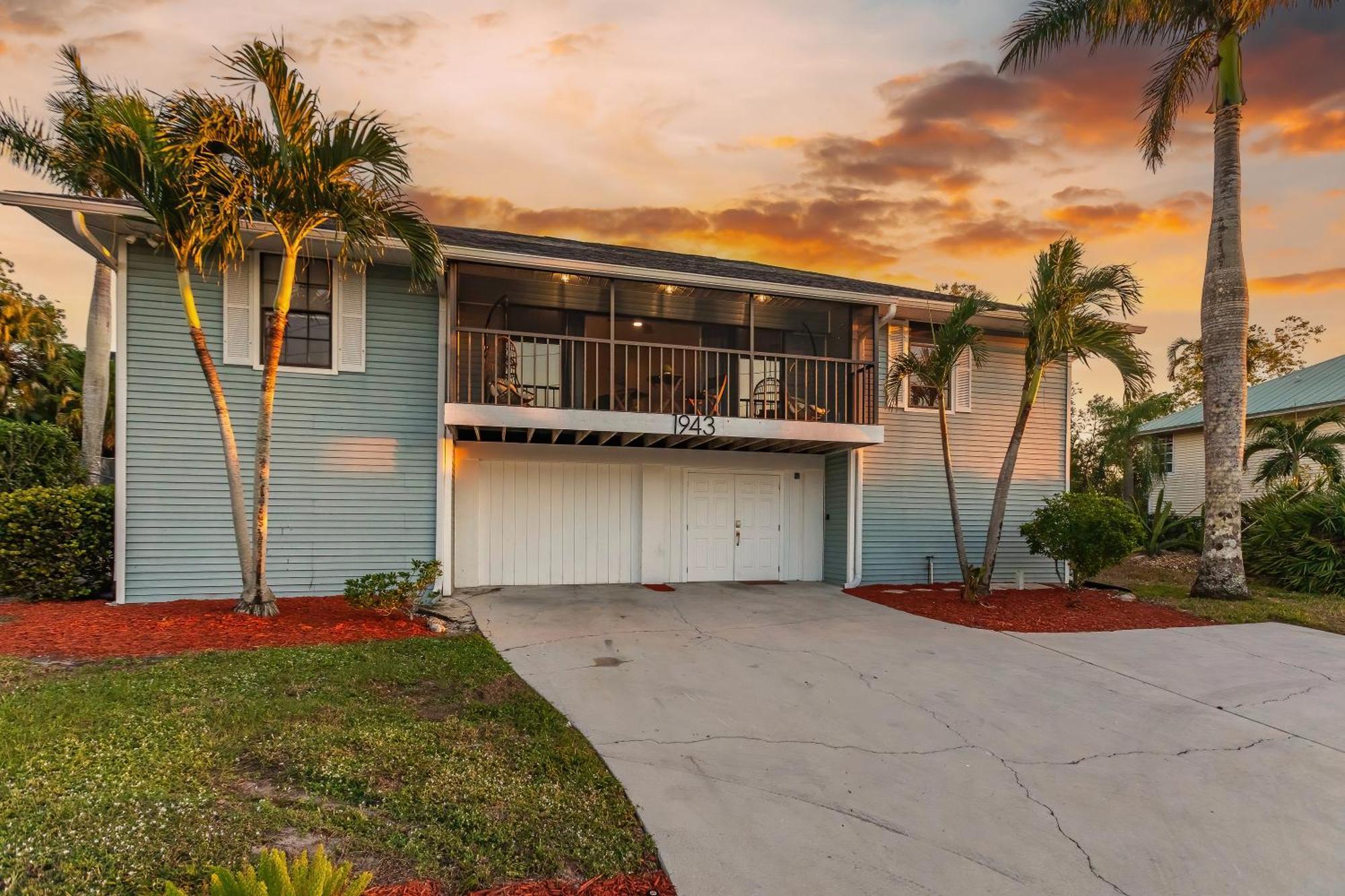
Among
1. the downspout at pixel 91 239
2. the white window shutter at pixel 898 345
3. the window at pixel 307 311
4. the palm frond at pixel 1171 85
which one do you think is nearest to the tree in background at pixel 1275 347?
the palm frond at pixel 1171 85

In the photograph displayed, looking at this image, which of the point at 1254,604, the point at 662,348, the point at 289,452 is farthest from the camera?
the point at 1254,604

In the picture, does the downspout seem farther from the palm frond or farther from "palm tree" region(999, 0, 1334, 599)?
the palm frond

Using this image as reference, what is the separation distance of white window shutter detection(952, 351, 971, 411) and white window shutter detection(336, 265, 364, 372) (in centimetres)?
954

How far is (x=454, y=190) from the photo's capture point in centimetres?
1178

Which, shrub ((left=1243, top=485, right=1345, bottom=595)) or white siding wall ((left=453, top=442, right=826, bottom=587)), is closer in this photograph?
white siding wall ((left=453, top=442, right=826, bottom=587))

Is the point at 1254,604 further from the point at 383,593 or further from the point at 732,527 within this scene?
the point at 383,593

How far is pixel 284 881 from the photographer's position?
1.95 meters

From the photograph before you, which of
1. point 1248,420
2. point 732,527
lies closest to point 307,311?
point 732,527

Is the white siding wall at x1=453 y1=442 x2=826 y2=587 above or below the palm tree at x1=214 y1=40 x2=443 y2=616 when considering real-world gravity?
below

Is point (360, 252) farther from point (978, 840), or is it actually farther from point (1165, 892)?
point (1165, 892)

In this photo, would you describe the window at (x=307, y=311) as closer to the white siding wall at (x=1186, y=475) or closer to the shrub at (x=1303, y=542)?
the shrub at (x=1303, y=542)

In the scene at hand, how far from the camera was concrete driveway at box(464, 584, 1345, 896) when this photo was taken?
287 centimetres

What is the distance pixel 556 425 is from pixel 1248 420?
1901cm

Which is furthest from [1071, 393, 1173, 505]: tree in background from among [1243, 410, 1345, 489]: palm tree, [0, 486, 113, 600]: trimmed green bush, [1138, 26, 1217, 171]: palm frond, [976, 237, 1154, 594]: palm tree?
[0, 486, 113, 600]: trimmed green bush
